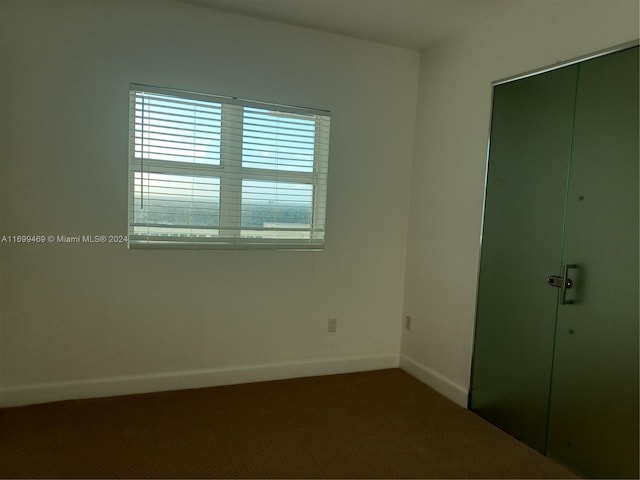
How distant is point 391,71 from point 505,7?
0.94m

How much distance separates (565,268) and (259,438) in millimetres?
1839

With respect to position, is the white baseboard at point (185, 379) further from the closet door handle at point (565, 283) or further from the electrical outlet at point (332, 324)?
the closet door handle at point (565, 283)

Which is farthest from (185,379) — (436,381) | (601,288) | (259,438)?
(601,288)

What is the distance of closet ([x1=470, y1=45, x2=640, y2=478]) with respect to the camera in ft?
6.51

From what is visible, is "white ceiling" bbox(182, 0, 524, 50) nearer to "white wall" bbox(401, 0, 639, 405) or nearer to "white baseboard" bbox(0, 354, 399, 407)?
"white wall" bbox(401, 0, 639, 405)

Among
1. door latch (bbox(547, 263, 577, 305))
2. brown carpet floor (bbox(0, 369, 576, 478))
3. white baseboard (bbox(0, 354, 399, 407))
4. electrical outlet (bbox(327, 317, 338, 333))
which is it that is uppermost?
door latch (bbox(547, 263, 577, 305))

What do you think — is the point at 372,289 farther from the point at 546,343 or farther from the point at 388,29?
the point at 388,29

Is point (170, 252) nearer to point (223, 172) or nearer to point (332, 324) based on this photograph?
point (223, 172)

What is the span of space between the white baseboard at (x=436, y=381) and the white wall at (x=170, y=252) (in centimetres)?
17

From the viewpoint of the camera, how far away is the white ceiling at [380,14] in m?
2.62

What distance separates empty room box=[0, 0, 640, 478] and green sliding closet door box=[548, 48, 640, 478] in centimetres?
1

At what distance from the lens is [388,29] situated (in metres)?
3.01

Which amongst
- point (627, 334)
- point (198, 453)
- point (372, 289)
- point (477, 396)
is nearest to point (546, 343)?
point (627, 334)

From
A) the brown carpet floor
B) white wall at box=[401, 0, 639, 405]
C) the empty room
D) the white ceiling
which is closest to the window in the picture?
the empty room
